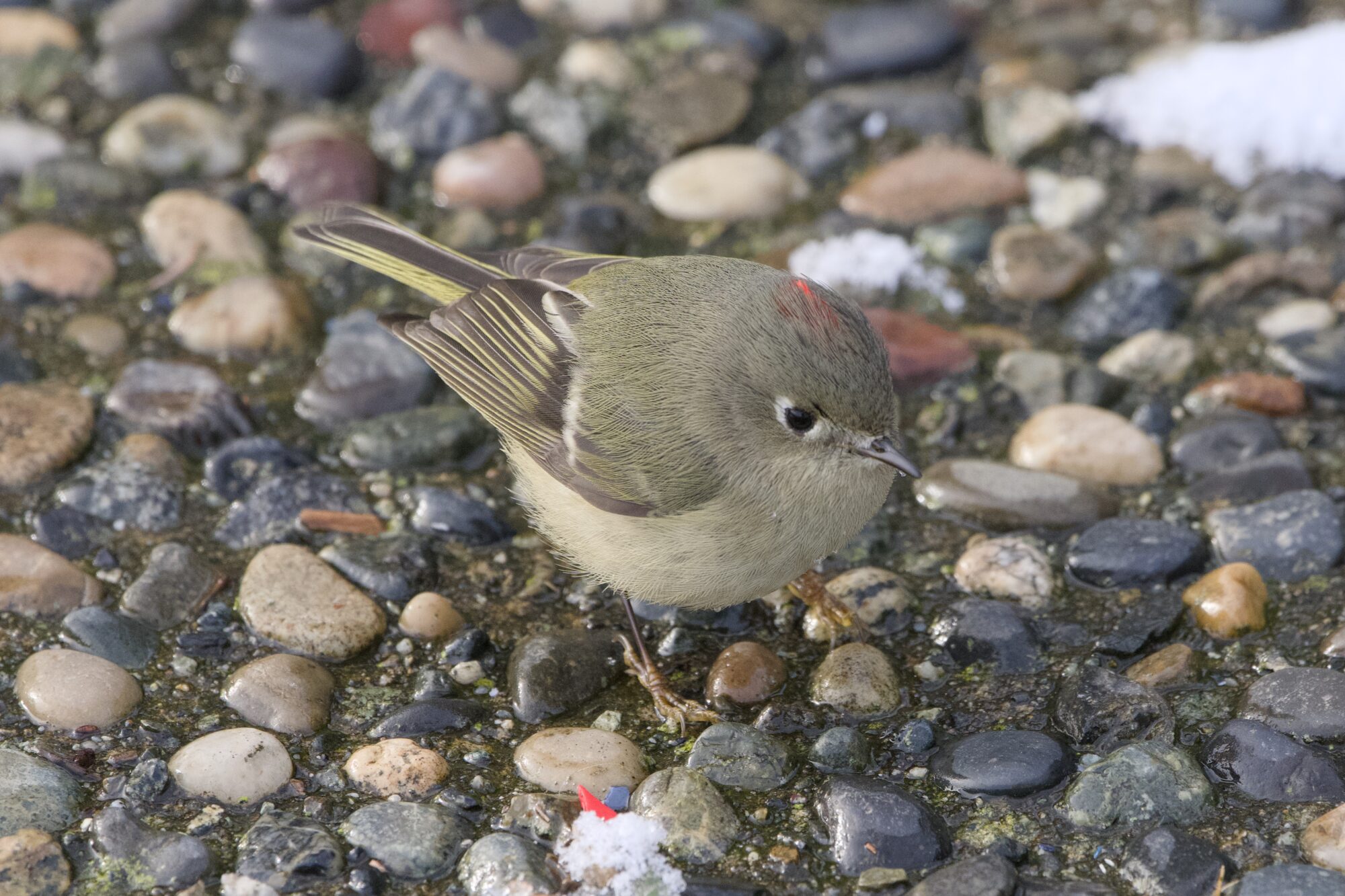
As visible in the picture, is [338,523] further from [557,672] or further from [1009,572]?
[1009,572]

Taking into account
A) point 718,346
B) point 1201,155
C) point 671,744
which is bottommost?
point 671,744

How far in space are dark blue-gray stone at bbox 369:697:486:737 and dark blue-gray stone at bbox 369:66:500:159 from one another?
2904 millimetres

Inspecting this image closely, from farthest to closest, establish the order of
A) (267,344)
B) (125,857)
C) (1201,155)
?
(1201,155) < (267,344) < (125,857)

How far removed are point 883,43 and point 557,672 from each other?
3.53m

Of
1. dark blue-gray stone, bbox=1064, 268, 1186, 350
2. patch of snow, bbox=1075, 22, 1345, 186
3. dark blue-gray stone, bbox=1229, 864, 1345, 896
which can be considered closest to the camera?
dark blue-gray stone, bbox=1229, 864, 1345, 896

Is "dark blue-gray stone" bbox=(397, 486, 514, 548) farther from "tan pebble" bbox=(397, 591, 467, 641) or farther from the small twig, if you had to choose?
"tan pebble" bbox=(397, 591, 467, 641)

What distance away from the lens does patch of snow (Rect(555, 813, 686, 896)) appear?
296 cm

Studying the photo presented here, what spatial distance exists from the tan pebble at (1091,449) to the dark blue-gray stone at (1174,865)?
1.46m

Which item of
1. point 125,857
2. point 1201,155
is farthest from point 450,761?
point 1201,155

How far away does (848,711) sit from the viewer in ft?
11.5

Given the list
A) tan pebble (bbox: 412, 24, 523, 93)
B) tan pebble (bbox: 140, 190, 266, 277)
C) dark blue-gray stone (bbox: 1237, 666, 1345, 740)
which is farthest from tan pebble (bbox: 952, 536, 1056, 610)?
tan pebble (bbox: 412, 24, 523, 93)

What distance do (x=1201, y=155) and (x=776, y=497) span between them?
3051 millimetres

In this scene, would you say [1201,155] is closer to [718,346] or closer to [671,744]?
[718,346]

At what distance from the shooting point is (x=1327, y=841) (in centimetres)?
292
